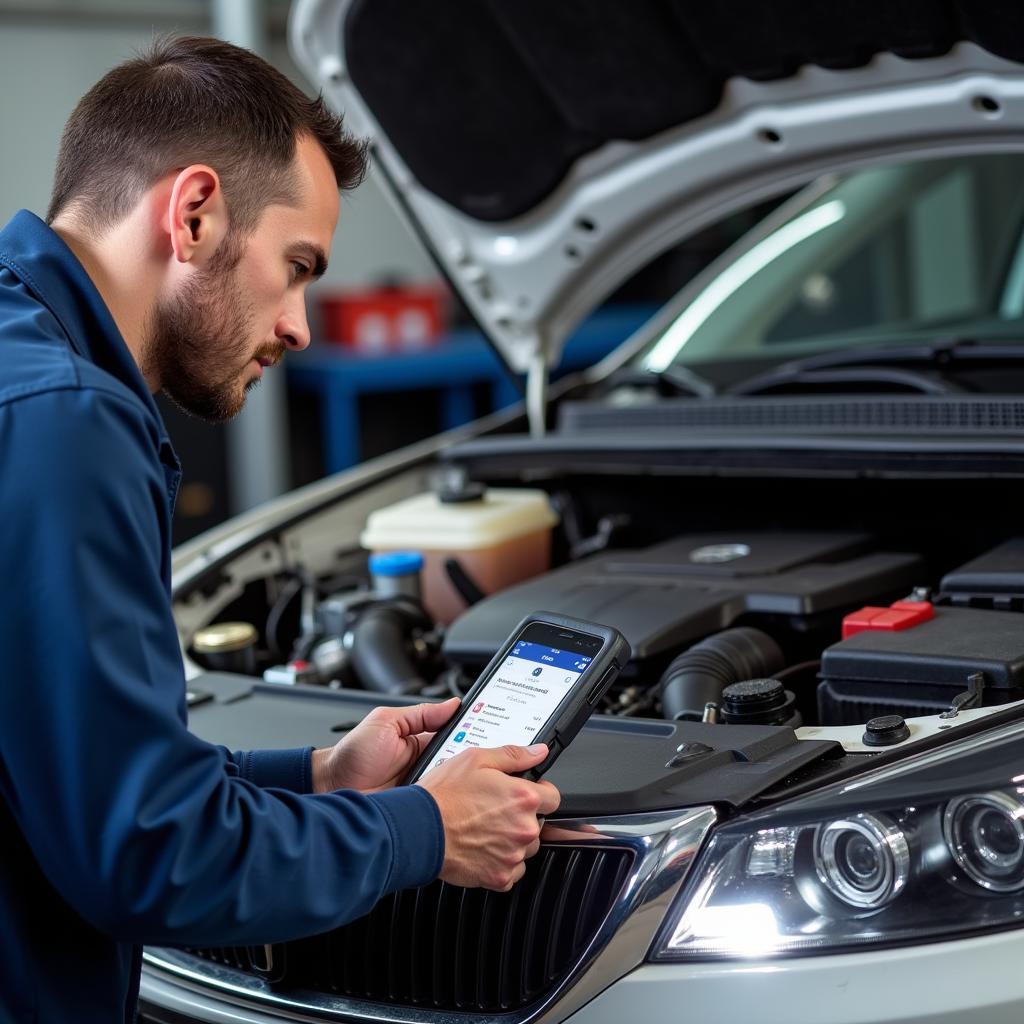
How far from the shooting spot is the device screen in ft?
4.50

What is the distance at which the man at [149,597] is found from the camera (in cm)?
100

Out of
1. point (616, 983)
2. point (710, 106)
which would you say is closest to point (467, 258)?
point (710, 106)

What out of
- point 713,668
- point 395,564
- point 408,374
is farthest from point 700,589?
point 408,374

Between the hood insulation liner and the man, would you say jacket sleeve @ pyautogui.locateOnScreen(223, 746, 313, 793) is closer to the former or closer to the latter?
the man

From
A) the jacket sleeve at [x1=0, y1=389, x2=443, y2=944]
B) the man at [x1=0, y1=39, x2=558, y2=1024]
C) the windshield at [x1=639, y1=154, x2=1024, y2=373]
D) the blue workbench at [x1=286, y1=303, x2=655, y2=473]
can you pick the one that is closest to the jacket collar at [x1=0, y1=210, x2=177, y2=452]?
the man at [x1=0, y1=39, x2=558, y2=1024]

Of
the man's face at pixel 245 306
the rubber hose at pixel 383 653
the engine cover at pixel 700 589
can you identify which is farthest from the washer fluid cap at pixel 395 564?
the man's face at pixel 245 306

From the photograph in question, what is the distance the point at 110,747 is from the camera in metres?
1.00

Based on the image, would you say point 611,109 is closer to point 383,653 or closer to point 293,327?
point 383,653

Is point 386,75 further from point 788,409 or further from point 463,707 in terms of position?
point 463,707

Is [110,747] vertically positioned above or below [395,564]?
above

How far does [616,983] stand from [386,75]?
156 centimetres

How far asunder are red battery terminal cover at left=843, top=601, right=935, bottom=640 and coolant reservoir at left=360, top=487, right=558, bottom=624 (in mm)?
735

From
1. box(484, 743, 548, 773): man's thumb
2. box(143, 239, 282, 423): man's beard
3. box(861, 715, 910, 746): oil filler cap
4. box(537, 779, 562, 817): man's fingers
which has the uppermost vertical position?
box(143, 239, 282, 423): man's beard

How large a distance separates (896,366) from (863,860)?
3.86 ft
